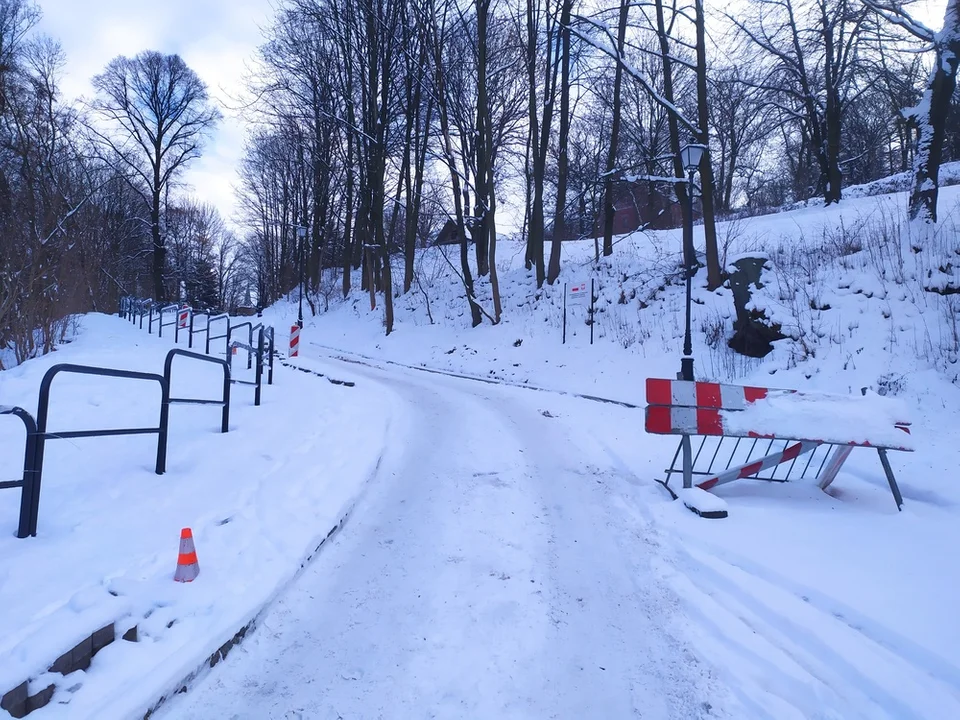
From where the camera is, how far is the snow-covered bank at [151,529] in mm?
2830

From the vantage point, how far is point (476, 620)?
137 inches

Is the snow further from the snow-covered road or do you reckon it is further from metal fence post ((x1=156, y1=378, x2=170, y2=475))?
metal fence post ((x1=156, y1=378, x2=170, y2=475))

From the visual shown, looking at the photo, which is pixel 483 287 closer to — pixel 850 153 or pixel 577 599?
pixel 577 599

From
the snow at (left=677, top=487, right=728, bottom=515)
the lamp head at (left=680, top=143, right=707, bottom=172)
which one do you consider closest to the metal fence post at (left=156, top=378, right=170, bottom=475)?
the snow at (left=677, top=487, right=728, bottom=515)

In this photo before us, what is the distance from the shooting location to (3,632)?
9.39 ft

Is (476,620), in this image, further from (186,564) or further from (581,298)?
(581,298)

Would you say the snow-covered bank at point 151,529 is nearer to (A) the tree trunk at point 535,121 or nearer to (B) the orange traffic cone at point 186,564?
(B) the orange traffic cone at point 186,564

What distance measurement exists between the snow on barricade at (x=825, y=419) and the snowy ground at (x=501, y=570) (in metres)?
0.67

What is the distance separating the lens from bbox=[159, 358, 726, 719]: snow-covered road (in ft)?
9.18

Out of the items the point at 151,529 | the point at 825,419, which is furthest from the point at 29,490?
the point at 825,419

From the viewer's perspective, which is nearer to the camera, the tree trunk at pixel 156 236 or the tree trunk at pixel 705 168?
the tree trunk at pixel 705 168

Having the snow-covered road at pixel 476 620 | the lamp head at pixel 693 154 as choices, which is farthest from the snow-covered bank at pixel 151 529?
the lamp head at pixel 693 154

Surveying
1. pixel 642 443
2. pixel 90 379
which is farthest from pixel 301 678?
pixel 90 379

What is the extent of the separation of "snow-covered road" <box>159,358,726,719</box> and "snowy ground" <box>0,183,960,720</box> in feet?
0.05
